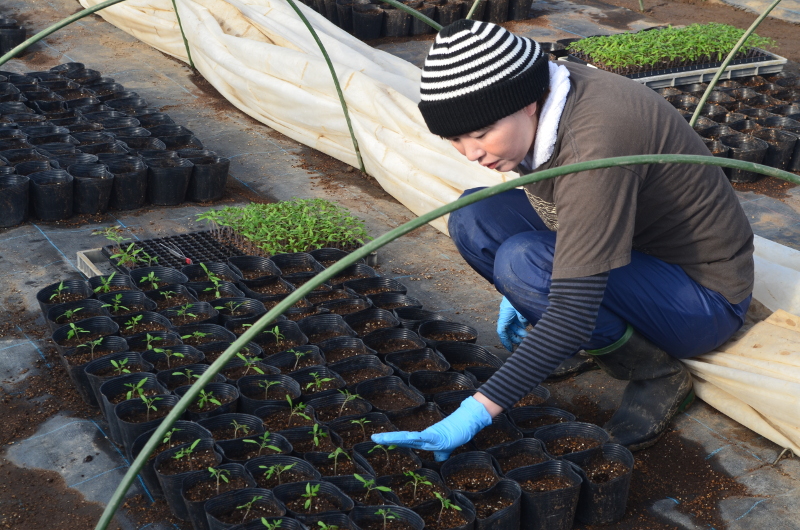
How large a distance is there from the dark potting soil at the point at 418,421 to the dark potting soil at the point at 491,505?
15.6 inches

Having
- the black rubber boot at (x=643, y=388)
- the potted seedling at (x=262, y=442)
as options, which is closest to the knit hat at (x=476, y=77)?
the black rubber boot at (x=643, y=388)

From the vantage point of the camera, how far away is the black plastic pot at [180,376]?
2.84 m

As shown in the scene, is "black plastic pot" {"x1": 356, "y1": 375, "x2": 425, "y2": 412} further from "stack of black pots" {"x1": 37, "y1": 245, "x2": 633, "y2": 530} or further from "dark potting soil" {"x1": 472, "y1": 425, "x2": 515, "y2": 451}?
"dark potting soil" {"x1": 472, "y1": 425, "x2": 515, "y2": 451}

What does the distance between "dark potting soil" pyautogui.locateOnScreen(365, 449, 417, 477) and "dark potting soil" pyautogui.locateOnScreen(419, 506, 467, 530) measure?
166 millimetres

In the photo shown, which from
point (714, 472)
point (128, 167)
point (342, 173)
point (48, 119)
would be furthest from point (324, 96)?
point (714, 472)

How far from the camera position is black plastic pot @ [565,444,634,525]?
240 cm

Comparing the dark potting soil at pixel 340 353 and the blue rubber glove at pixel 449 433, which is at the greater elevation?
the blue rubber glove at pixel 449 433

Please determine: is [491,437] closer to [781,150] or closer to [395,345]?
[395,345]

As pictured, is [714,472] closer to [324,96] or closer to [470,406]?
[470,406]

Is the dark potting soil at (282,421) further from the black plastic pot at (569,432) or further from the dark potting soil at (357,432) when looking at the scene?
the black plastic pot at (569,432)

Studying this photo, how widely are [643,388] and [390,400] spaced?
2.93 ft

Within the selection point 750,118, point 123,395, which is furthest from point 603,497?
point 750,118

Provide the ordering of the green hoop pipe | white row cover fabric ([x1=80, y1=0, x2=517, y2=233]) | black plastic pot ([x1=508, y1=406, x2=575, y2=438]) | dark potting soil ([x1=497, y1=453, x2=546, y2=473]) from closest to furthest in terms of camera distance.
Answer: the green hoop pipe < dark potting soil ([x1=497, y1=453, x2=546, y2=473]) < black plastic pot ([x1=508, y1=406, x2=575, y2=438]) < white row cover fabric ([x1=80, y1=0, x2=517, y2=233])

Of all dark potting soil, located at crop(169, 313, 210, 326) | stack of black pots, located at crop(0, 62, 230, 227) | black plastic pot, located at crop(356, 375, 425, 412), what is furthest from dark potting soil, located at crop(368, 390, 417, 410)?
stack of black pots, located at crop(0, 62, 230, 227)
